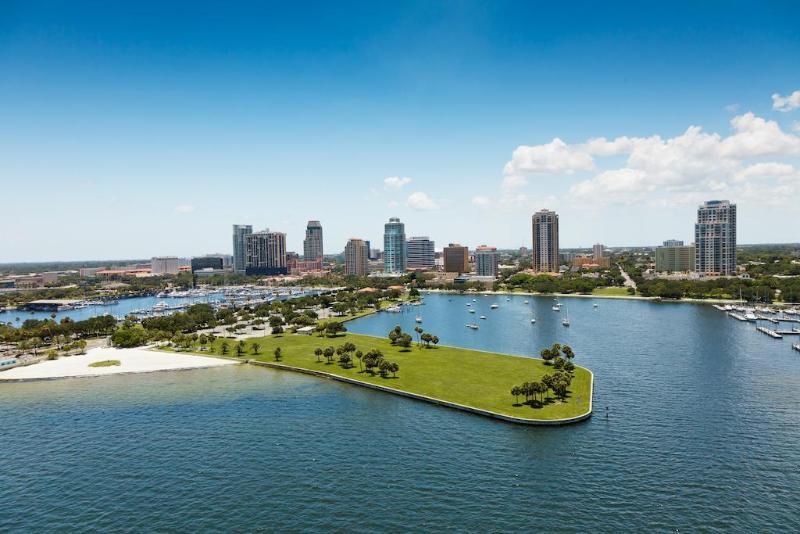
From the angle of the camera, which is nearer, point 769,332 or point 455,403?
point 455,403

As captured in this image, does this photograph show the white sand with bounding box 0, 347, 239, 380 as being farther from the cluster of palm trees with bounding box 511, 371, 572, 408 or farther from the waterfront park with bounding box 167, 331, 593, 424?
the cluster of palm trees with bounding box 511, 371, 572, 408

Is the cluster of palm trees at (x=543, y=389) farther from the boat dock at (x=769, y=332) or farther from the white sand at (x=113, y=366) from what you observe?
the boat dock at (x=769, y=332)

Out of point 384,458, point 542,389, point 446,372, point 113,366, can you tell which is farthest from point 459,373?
point 113,366

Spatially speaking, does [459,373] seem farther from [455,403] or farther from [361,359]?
[361,359]

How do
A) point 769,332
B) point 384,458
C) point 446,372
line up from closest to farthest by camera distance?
point 384,458 < point 446,372 < point 769,332

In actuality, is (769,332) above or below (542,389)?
below

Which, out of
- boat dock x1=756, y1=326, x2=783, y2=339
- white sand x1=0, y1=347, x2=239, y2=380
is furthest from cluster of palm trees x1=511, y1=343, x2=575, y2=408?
boat dock x1=756, y1=326, x2=783, y2=339

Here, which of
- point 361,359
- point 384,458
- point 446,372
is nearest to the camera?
point 384,458
